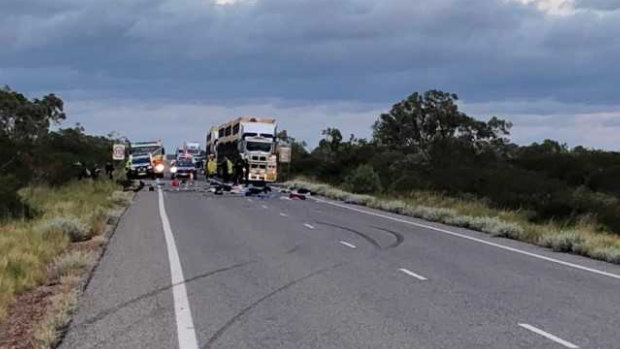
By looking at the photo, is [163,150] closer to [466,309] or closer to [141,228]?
[141,228]

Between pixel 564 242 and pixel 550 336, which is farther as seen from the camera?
pixel 564 242

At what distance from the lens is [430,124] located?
96438 millimetres

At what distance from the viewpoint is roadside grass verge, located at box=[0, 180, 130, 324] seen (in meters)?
14.0

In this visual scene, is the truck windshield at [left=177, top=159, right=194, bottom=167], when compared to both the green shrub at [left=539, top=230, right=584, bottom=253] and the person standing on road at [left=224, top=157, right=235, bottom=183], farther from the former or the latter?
the green shrub at [left=539, top=230, right=584, bottom=253]

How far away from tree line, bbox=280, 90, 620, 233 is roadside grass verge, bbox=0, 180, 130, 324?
598 inches

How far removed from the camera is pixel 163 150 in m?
76.4

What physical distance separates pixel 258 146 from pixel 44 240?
132 feet

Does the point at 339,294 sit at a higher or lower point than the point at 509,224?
higher

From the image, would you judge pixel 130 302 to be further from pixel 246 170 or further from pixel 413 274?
pixel 246 170

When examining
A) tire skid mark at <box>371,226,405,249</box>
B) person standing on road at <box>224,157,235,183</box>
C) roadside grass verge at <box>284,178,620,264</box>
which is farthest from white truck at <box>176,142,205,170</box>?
tire skid mark at <box>371,226,405,249</box>

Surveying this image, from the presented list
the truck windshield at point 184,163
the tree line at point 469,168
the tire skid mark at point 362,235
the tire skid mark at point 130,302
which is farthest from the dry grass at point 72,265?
the truck windshield at point 184,163

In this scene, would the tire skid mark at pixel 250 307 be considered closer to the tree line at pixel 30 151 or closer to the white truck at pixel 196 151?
the tree line at pixel 30 151

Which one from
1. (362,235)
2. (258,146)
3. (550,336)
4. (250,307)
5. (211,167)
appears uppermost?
(258,146)

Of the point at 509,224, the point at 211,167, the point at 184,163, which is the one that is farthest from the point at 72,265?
the point at 211,167
